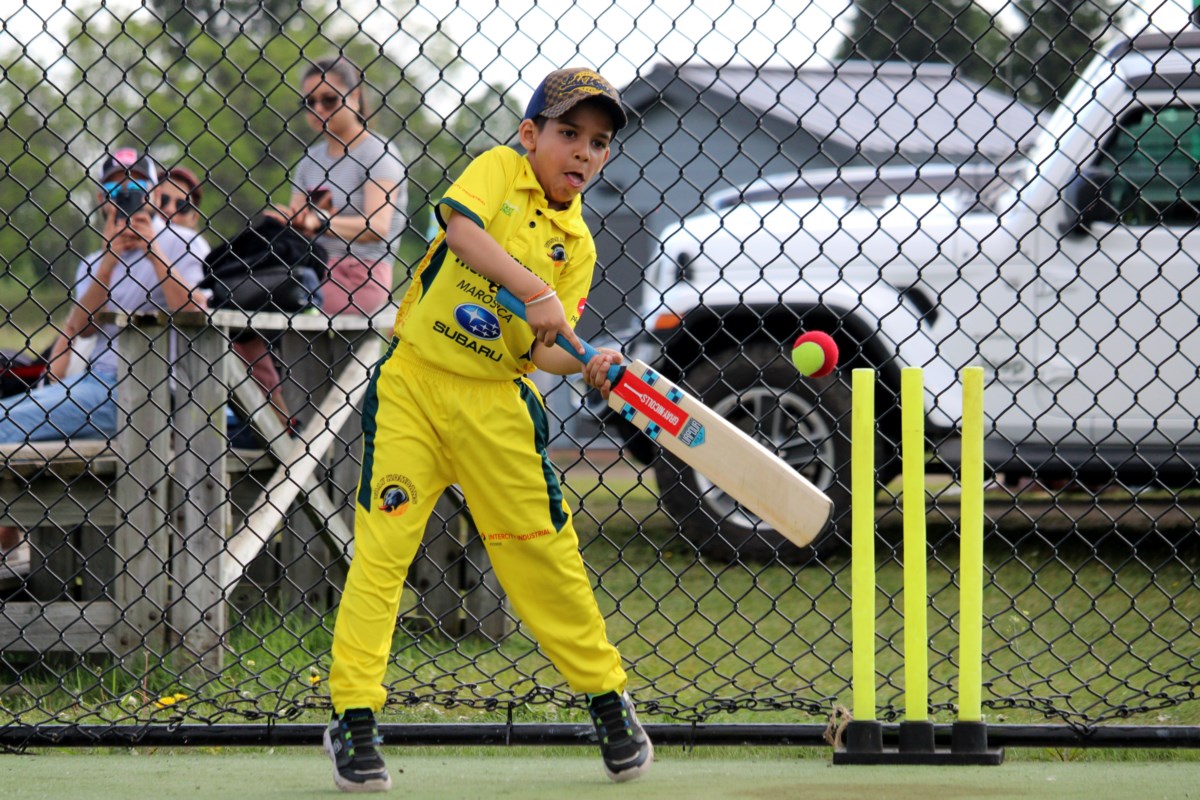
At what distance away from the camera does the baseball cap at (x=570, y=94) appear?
284 cm

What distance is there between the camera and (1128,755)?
11.2 feet

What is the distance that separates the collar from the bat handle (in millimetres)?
218

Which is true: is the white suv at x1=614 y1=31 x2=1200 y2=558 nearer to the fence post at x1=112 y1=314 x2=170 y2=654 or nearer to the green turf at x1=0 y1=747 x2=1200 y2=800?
the fence post at x1=112 y1=314 x2=170 y2=654

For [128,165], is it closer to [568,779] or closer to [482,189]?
[482,189]

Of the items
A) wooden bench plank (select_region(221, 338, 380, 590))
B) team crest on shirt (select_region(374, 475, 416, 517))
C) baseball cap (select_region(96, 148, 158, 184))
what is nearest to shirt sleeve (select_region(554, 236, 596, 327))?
team crest on shirt (select_region(374, 475, 416, 517))

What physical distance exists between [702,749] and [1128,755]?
109cm

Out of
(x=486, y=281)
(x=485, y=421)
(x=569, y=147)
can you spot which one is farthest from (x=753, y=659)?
(x=569, y=147)

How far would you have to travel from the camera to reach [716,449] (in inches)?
113

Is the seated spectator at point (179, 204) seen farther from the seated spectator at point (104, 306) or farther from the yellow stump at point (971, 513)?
the yellow stump at point (971, 513)

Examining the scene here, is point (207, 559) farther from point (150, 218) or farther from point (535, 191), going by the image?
point (535, 191)

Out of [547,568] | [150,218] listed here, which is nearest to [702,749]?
[547,568]

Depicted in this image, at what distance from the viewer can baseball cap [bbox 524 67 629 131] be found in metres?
2.84

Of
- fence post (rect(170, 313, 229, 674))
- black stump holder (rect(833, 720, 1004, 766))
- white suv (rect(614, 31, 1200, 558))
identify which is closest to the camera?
black stump holder (rect(833, 720, 1004, 766))

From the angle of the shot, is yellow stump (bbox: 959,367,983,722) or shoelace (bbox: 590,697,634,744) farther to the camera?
shoelace (bbox: 590,697,634,744)
